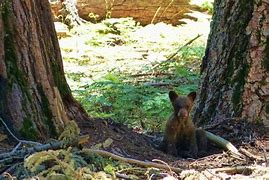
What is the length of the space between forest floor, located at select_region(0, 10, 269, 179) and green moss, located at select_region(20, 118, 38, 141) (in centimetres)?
12

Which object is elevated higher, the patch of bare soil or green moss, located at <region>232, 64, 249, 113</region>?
green moss, located at <region>232, 64, 249, 113</region>

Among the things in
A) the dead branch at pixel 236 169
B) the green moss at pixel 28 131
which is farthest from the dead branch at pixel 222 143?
the green moss at pixel 28 131

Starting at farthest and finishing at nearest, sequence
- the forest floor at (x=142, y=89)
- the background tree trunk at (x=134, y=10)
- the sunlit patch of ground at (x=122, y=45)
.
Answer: the background tree trunk at (x=134, y=10), the sunlit patch of ground at (x=122, y=45), the forest floor at (x=142, y=89)

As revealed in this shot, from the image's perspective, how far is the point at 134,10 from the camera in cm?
1670

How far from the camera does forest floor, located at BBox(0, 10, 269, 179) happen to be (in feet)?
13.6

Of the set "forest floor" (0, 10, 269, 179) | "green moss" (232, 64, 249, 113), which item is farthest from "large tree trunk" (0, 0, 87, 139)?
"green moss" (232, 64, 249, 113)

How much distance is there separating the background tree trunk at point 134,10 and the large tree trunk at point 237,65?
10602 mm

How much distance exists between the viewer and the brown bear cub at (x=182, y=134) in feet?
17.7

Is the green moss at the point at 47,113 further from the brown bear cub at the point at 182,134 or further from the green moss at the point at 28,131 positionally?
the brown bear cub at the point at 182,134

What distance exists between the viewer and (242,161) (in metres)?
4.57

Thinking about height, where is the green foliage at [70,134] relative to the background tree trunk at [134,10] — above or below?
above

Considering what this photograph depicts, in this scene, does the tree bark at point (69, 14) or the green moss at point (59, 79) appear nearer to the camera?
the green moss at point (59, 79)

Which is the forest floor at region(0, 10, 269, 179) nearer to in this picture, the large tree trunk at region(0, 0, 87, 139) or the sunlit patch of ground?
the sunlit patch of ground

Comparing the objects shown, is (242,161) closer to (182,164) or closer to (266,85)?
(182,164)
